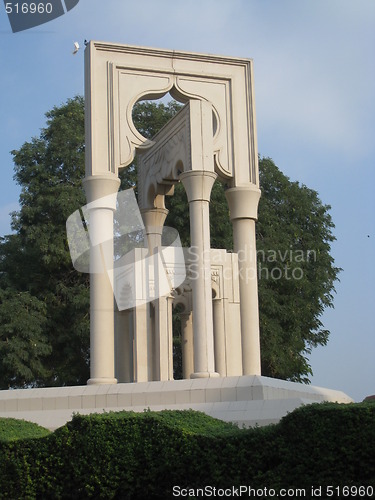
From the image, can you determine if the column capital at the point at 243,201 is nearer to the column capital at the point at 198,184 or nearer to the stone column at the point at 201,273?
the stone column at the point at 201,273

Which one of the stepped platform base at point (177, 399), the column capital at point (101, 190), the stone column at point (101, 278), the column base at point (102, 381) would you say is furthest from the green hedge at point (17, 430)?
the column capital at point (101, 190)

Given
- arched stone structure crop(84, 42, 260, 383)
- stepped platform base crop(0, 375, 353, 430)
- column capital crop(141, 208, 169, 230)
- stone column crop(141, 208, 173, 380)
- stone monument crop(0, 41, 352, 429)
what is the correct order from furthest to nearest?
column capital crop(141, 208, 169, 230)
stone column crop(141, 208, 173, 380)
arched stone structure crop(84, 42, 260, 383)
stone monument crop(0, 41, 352, 429)
stepped platform base crop(0, 375, 353, 430)

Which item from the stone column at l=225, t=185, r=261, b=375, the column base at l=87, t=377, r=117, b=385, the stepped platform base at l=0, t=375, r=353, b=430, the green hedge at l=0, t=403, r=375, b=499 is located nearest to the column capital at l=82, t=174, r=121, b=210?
the stone column at l=225, t=185, r=261, b=375

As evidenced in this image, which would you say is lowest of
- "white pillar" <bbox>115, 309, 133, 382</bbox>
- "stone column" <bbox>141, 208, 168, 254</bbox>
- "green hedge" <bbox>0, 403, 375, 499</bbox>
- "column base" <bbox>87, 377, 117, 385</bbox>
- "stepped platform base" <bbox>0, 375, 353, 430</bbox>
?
"green hedge" <bbox>0, 403, 375, 499</bbox>

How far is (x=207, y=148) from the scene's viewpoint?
16438 mm

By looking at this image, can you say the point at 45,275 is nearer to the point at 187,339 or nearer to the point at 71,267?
the point at 71,267

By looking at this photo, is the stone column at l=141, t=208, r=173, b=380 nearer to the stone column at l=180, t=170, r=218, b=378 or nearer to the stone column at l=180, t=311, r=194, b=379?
the stone column at l=180, t=311, r=194, b=379

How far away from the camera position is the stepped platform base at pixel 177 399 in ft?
41.8

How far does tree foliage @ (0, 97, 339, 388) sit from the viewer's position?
24375 mm

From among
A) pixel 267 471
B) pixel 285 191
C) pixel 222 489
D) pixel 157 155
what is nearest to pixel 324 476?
pixel 267 471

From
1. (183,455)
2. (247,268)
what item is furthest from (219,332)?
(183,455)

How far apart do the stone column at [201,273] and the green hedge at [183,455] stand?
15.9ft

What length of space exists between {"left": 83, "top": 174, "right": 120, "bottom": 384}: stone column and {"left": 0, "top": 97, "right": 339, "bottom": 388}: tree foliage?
8028mm

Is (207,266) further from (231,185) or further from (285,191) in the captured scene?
(285,191)
